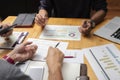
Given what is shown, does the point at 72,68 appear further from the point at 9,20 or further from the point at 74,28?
the point at 9,20

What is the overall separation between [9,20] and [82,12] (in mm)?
639

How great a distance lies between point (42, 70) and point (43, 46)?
265mm

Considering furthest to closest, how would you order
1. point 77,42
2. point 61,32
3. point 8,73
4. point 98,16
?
point 98,16 → point 61,32 → point 77,42 → point 8,73

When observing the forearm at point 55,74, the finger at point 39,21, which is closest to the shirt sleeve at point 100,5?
the finger at point 39,21

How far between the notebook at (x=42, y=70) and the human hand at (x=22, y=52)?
46mm

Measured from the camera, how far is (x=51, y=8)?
1874 millimetres

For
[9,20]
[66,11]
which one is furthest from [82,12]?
[9,20]

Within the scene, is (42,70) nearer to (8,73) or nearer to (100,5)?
(8,73)

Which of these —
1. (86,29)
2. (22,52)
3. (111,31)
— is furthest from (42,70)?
(111,31)

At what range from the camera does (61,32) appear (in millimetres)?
1458

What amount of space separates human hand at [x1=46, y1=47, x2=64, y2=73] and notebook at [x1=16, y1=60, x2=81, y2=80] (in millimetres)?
33

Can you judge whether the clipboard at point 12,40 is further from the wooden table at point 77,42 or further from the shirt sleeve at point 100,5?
the shirt sleeve at point 100,5

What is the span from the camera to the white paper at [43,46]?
4.00 ft

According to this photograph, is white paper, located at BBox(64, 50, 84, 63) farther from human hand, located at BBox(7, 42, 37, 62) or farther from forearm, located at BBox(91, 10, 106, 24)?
forearm, located at BBox(91, 10, 106, 24)
